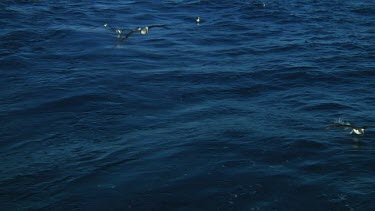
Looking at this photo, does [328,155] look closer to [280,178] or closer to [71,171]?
[280,178]

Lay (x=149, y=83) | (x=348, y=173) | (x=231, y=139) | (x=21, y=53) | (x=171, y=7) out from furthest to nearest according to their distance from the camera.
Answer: (x=171, y=7)
(x=21, y=53)
(x=149, y=83)
(x=231, y=139)
(x=348, y=173)

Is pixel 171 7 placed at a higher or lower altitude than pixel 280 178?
higher

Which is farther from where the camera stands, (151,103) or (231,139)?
(151,103)

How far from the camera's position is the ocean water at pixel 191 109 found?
85.0 ft

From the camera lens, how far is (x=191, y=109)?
3388cm

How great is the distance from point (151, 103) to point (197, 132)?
494 cm

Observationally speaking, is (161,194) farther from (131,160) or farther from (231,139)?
(231,139)

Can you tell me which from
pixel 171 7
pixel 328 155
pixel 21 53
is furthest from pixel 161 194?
pixel 171 7

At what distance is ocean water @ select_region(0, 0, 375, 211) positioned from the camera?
85.0 ft

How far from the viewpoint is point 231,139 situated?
3023 centimetres

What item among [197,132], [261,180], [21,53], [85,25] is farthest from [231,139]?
[85,25]

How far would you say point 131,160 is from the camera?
92.9ft

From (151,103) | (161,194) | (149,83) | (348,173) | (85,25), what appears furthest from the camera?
(85,25)

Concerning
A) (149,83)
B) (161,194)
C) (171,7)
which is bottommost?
(161,194)
